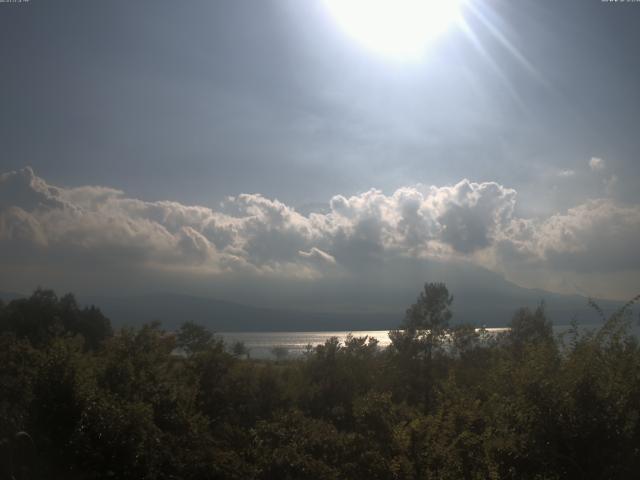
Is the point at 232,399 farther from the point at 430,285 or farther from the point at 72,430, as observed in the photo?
the point at 430,285

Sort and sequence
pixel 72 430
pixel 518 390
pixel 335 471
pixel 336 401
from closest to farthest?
pixel 518 390
pixel 335 471
pixel 72 430
pixel 336 401

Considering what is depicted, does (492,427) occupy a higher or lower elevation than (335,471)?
higher

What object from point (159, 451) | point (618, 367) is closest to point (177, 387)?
point (159, 451)

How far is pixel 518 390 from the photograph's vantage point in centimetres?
1107

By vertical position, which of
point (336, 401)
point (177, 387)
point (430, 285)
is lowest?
point (336, 401)

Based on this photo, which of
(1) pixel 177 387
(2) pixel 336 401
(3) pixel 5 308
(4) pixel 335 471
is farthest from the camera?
(3) pixel 5 308

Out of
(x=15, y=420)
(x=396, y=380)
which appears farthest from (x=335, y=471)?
(x=396, y=380)

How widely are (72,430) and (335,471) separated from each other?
6.72 metres

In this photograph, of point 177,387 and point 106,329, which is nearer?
point 177,387

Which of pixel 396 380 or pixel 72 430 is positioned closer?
pixel 72 430

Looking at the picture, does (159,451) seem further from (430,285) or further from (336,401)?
(430,285)

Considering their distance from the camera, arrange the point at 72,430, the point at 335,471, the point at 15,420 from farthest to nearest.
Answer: the point at 15,420 → the point at 72,430 → the point at 335,471

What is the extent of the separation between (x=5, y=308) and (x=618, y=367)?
7677 centimetres

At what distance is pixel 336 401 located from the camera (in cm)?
2850
